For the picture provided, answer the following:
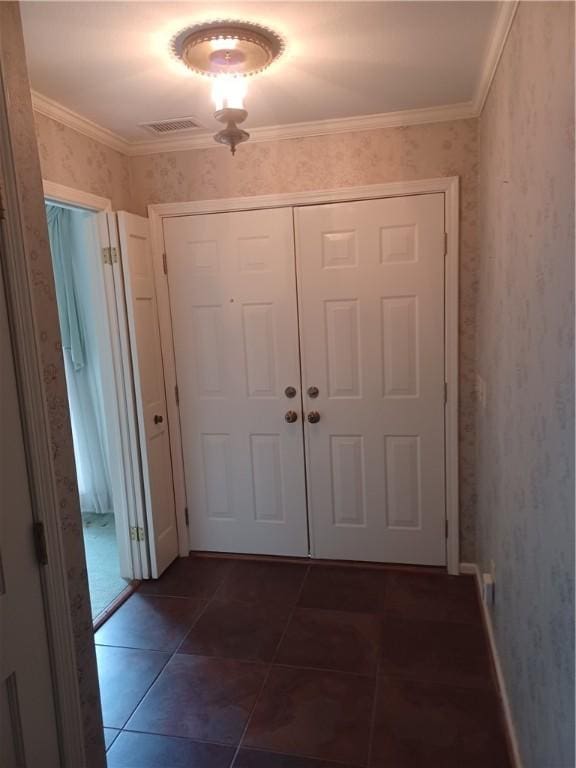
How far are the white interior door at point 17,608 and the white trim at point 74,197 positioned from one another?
4.41ft

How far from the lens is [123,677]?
7.61ft

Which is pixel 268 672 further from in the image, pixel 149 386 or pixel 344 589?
pixel 149 386

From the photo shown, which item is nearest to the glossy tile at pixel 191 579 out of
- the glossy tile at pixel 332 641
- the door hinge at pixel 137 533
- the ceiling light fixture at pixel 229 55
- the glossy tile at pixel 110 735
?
the door hinge at pixel 137 533

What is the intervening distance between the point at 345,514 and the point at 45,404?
6.94ft

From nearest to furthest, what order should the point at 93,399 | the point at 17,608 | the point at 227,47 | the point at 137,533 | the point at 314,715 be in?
the point at 17,608 → the point at 227,47 → the point at 314,715 → the point at 137,533 → the point at 93,399

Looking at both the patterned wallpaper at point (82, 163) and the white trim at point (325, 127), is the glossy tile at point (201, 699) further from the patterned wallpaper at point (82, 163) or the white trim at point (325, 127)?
the white trim at point (325, 127)

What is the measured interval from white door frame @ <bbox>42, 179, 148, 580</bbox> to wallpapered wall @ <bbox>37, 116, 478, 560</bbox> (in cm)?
8

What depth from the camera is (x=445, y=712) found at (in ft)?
6.64

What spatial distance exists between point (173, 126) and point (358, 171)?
948 millimetres

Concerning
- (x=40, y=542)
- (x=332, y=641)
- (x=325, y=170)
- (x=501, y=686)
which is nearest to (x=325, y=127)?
(x=325, y=170)

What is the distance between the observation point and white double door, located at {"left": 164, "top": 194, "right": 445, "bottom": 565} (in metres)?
2.85

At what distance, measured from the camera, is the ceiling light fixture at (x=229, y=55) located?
1791 mm

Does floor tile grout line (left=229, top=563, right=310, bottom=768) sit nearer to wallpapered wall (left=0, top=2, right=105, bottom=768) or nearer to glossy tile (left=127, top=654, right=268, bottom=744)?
glossy tile (left=127, top=654, right=268, bottom=744)

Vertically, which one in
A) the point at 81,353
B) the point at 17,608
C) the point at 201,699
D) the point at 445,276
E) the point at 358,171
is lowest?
the point at 201,699
